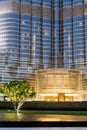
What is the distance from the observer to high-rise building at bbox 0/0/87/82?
13362 centimetres

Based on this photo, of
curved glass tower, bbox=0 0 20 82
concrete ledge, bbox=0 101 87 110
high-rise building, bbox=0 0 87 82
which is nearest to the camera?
concrete ledge, bbox=0 101 87 110

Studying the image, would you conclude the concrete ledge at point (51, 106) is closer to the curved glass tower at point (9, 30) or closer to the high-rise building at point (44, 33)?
the high-rise building at point (44, 33)

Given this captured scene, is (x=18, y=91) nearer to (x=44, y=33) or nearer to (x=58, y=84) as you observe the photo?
(x=58, y=84)

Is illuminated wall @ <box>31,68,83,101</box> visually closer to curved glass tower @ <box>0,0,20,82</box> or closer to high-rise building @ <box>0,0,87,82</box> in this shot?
high-rise building @ <box>0,0,87,82</box>

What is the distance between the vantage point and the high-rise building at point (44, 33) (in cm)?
13362

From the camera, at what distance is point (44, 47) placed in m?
138

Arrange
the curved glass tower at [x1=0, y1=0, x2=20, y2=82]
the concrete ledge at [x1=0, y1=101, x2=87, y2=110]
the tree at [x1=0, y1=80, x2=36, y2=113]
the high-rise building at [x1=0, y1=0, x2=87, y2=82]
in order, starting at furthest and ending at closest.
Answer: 1. the high-rise building at [x1=0, y1=0, x2=87, y2=82]
2. the curved glass tower at [x1=0, y1=0, x2=20, y2=82]
3. the concrete ledge at [x1=0, y1=101, x2=87, y2=110]
4. the tree at [x1=0, y1=80, x2=36, y2=113]

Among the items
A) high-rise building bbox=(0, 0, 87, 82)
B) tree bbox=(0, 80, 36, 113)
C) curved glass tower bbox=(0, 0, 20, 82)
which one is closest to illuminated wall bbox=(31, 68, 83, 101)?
high-rise building bbox=(0, 0, 87, 82)

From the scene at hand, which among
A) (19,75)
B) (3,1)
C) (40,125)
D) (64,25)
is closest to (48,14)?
(64,25)

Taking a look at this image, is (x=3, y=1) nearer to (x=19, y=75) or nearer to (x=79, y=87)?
(x=19, y=75)

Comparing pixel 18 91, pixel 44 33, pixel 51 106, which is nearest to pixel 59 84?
pixel 44 33

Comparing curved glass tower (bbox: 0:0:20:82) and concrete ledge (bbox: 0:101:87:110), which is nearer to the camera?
concrete ledge (bbox: 0:101:87:110)

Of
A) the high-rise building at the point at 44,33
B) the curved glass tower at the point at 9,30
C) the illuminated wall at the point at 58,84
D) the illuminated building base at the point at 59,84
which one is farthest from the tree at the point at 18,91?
the curved glass tower at the point at 9,30

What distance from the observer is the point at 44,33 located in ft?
456
